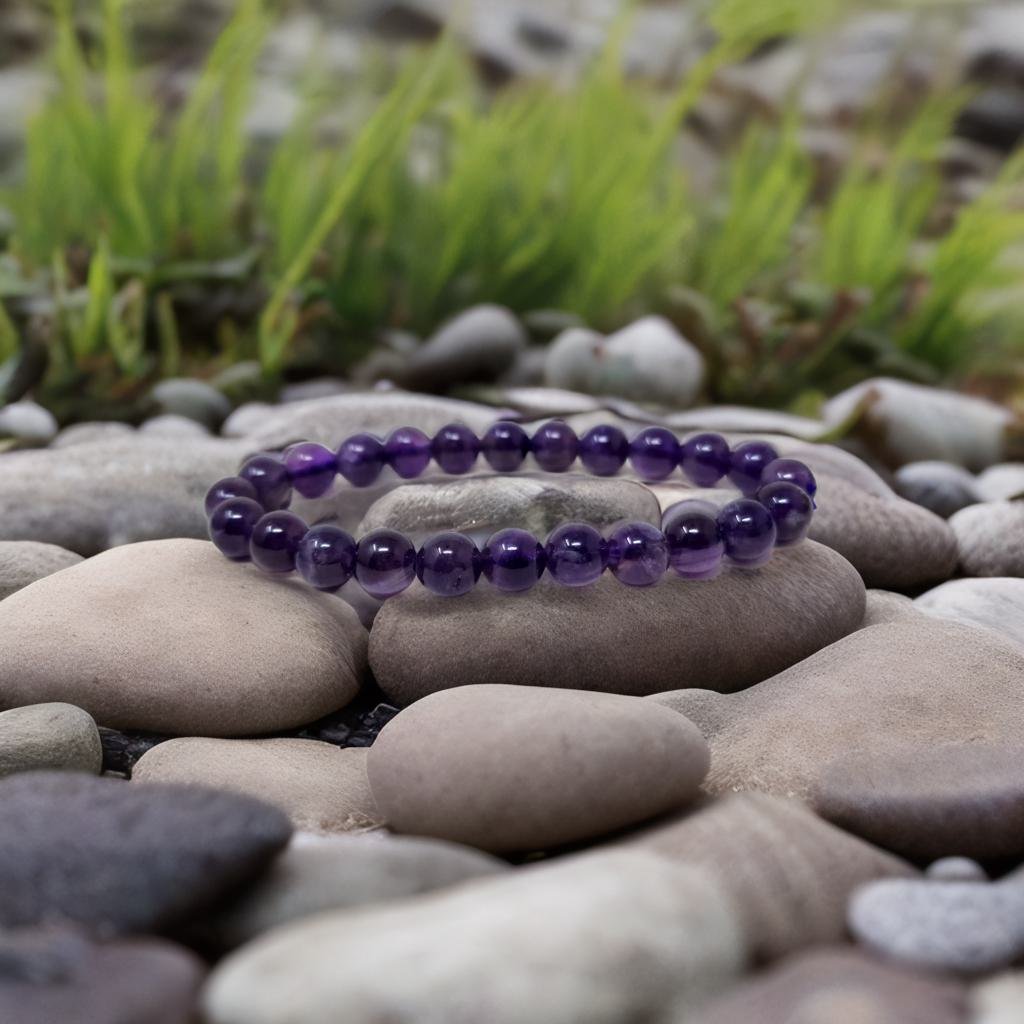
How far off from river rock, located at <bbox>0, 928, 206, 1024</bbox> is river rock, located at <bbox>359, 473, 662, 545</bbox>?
1.10 m

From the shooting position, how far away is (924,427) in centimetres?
296

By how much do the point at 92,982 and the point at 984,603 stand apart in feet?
5.13

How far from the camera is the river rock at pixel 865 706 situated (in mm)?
1393

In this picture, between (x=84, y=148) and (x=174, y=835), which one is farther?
(x=84, y=148)

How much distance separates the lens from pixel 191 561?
1.87m

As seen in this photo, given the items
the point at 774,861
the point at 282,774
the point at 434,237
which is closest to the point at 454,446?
the point at 282,774

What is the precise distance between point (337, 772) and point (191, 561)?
56 cm

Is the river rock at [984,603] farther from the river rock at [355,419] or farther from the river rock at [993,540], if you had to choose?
the river rock at [355,419]

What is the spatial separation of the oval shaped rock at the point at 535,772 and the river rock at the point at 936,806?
0.61ft

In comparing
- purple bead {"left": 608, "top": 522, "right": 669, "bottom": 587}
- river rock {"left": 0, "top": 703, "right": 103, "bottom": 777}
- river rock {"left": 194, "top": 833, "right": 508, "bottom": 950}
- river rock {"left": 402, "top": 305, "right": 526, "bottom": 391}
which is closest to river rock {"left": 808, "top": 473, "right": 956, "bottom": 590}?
purple bead {"left": 608, "top": 522, "right": 669, "bottom": 587}

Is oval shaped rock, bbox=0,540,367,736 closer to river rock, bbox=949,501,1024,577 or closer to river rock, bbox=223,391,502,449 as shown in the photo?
river rock, bbox=223,391,502,449

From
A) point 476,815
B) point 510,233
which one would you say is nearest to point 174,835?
point 476,815

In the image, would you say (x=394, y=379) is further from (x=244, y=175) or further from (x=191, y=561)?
→ (x=244, y=175)

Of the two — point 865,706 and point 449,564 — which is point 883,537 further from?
point 449,564
